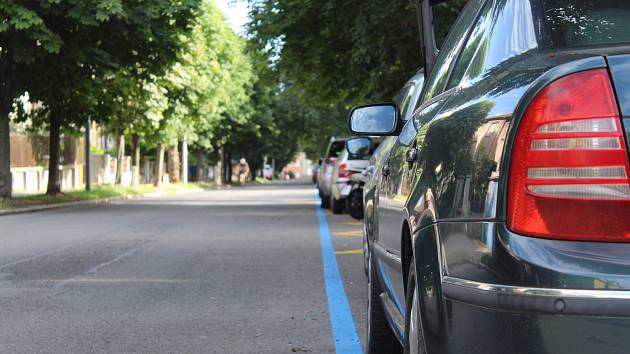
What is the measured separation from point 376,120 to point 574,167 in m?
2.74

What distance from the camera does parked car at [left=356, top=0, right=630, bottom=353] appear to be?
87.8 inches

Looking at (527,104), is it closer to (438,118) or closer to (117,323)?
(438,118)

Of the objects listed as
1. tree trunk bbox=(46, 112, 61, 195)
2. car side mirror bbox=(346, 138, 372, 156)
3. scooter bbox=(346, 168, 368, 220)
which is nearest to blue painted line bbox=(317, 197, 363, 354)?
car side mirror bbox=(346, 138, 372, 156)

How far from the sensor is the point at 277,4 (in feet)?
73.4

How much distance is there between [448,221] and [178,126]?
38554mm

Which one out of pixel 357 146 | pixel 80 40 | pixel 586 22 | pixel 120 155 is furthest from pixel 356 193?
pixel 120 155

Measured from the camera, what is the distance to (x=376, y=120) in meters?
5.02

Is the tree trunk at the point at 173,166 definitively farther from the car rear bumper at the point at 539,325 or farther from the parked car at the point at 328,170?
the car rear bumper at the point at 539,325

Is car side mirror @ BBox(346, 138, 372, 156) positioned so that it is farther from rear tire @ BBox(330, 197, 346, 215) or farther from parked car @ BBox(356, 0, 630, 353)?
rear tire @ BBox(330, 197, 346, 215)

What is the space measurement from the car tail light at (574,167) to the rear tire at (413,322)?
0.69 metres

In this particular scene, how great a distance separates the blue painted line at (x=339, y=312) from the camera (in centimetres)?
574

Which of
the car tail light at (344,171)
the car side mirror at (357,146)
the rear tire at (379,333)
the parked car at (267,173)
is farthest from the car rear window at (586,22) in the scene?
the parked car at (267,173)

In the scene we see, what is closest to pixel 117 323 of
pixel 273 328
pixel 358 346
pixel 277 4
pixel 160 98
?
pixel 273 328

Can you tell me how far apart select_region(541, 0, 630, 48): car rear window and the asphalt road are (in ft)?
11.0
